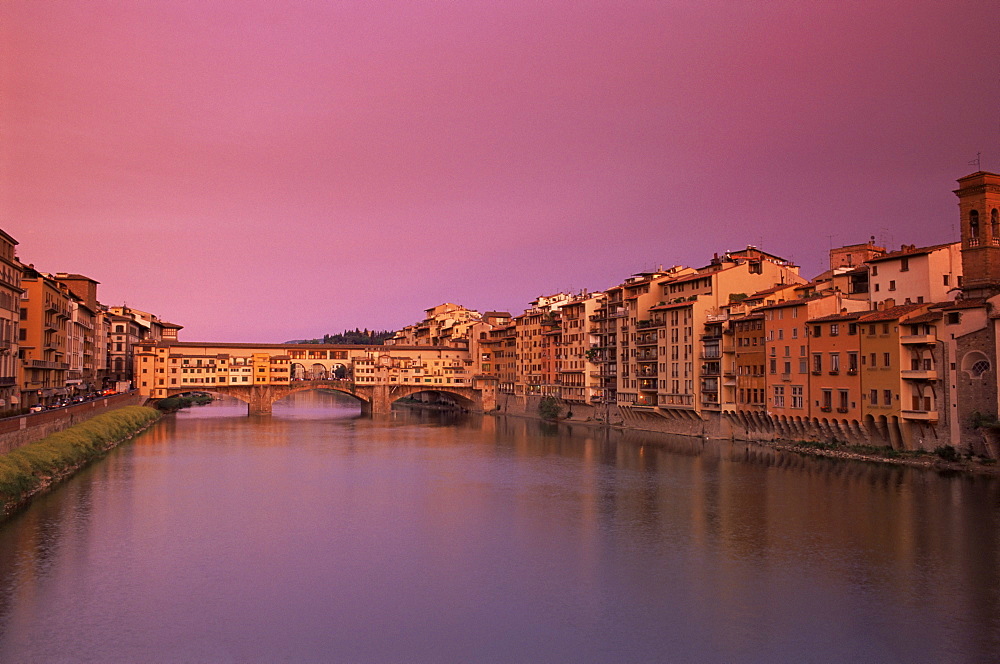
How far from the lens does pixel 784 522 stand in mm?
23156

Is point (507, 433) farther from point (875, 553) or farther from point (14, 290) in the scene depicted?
point (875, 553)

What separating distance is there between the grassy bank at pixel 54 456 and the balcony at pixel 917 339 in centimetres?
3299

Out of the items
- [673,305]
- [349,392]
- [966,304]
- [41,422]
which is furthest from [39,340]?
[966,304]

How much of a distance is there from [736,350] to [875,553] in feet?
82.1

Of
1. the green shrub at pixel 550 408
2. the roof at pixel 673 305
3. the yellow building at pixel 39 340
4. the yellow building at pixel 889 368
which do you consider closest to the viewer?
the yellow building at pixel 889 368

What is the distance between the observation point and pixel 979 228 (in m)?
32.1

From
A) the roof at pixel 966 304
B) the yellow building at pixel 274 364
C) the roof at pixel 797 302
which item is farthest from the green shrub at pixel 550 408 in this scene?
the roof at pixel 966 304

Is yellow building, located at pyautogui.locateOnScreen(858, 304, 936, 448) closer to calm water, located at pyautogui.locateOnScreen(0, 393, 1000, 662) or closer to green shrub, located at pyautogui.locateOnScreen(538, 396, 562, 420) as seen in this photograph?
calm water, located at pyautogui.locateOnScreen(0, 393, 1000, 662)

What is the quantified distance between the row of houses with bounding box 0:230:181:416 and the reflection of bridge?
9021mm

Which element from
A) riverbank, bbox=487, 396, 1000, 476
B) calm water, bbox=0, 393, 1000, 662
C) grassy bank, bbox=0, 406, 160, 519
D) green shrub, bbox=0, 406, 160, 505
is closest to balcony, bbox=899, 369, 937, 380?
riverbank, bbox=487, 396, 1000, 476

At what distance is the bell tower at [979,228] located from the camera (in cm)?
3145

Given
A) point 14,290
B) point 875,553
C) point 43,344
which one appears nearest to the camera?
point 875,553

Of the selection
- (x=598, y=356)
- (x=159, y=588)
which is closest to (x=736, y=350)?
(x=598, y=356)

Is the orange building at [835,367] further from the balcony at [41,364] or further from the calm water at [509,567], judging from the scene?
the balcony at [41,364]
